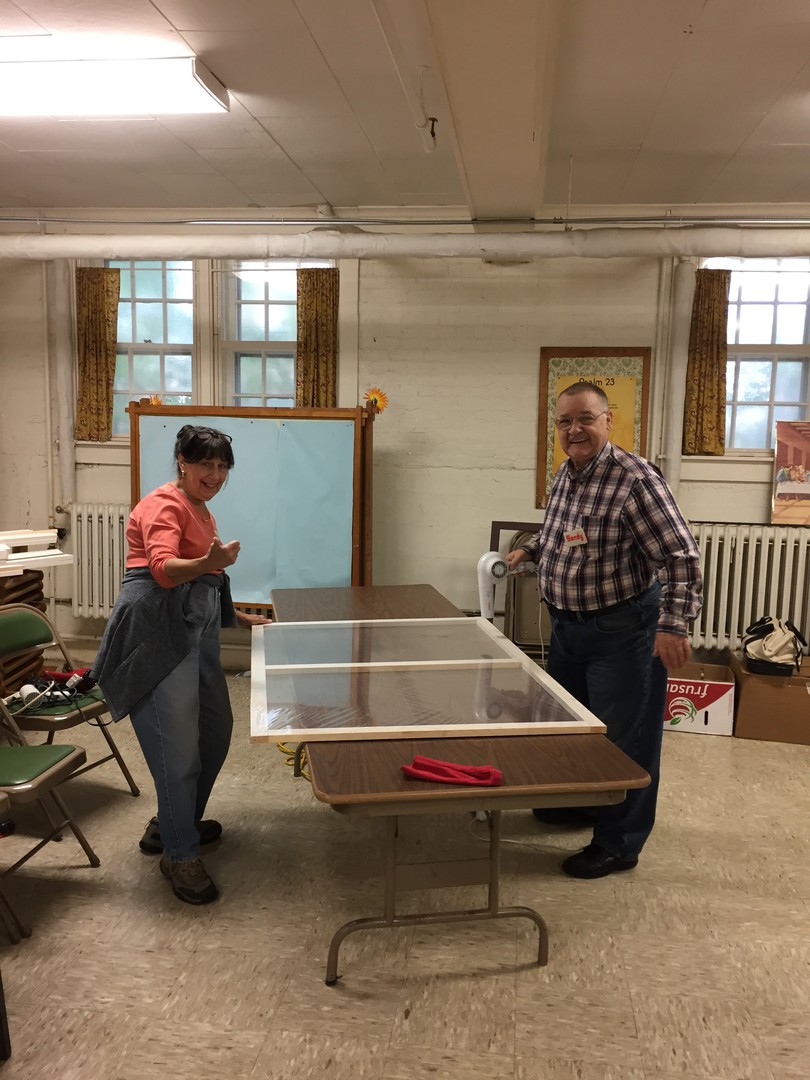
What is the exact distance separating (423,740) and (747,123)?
348cm

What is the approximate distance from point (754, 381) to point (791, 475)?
28.7 inches

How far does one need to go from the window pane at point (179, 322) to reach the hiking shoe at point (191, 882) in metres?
3.96

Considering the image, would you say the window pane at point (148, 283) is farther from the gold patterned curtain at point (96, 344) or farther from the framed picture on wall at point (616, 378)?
the framed picture on wall at point (616, 378)

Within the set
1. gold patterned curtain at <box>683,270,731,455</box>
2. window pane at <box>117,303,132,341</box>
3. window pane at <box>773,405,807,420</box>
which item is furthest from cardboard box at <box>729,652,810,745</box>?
window pane at <box>117,303,132,341</box>

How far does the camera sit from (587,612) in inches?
110

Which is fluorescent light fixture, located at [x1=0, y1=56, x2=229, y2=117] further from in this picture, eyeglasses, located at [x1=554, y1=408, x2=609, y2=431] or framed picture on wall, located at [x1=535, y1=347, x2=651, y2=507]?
framed picture on wall, located at [x1=535, y1=347, x2=651, y2=507]

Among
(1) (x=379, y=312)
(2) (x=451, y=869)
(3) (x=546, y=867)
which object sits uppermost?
(1) (x=379, y=312)

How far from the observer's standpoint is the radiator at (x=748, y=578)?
488 centimetres

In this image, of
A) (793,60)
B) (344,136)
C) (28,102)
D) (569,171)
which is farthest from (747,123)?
(28,102)

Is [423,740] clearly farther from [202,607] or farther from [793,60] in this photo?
[793,60]

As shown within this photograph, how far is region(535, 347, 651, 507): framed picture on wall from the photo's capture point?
513 centimetres

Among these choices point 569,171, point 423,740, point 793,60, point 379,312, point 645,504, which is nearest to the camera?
point 423,740

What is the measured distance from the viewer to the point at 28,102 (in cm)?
360

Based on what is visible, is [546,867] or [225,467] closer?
[225,467]
